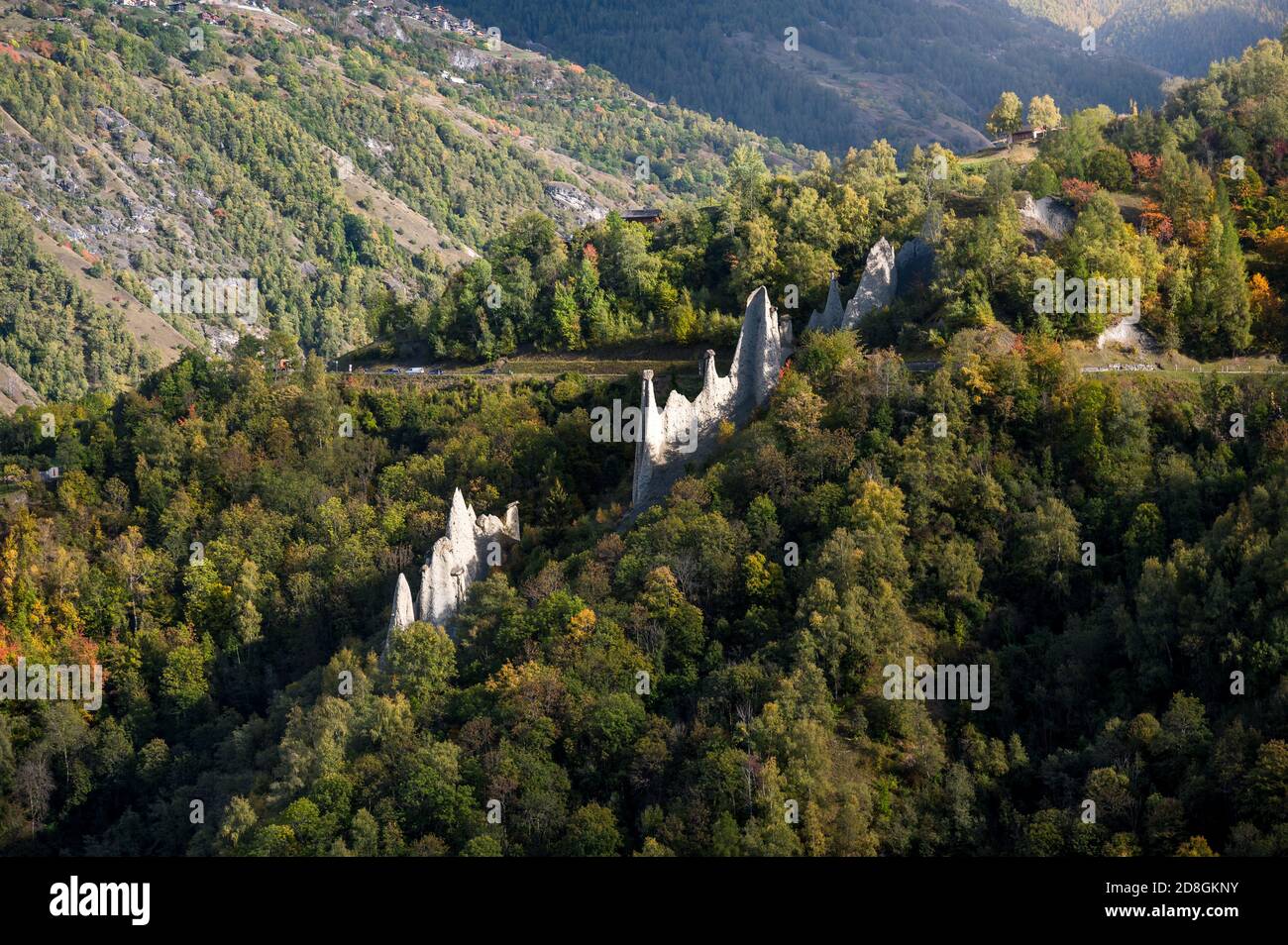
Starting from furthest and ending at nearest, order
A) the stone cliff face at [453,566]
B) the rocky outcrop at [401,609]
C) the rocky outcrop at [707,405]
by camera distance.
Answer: the rocky outcrop at [707,405]
the stone cliff face at [453,566]
the rocky outcrop at [401,609]

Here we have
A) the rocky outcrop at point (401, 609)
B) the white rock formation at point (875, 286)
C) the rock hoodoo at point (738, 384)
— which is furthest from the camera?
the white rock formation at point (875, 286)

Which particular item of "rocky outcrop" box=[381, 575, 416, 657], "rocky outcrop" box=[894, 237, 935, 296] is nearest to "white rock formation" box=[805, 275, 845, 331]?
"rocky outcrop" box=[894, 237, 935, 296]

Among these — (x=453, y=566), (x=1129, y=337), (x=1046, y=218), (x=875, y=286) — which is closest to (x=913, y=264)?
(x=875, y=286)

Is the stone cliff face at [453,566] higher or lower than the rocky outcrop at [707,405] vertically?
lower

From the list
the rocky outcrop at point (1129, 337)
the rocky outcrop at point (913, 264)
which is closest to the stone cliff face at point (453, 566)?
the rocky outcrop at point (913, 264)

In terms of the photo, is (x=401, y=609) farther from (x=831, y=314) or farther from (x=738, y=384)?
(x=831, y=314)

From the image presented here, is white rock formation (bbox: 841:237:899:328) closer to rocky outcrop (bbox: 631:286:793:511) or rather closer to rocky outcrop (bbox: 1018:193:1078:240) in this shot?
rocky outcrop (bbox: 631:286:793:511)

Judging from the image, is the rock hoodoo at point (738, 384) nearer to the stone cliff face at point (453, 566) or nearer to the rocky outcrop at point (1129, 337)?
the stone cliff face at point (453, 566)
